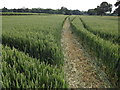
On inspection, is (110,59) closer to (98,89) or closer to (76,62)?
(98,89)

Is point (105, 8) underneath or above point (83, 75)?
above

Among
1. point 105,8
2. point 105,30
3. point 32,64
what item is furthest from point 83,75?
point 105,8

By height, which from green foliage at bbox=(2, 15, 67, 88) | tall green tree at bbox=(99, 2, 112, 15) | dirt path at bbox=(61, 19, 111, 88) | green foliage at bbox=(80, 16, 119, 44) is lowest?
dirt path at bbox=(61, 19, 111, 88)

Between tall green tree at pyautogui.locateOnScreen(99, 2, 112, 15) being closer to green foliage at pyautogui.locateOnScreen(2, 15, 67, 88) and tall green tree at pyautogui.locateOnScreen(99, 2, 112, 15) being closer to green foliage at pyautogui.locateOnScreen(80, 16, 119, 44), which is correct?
green foliage at pyautogui.locateOnScreen(80, 16, 119, 44)

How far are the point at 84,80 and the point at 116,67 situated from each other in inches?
49.1

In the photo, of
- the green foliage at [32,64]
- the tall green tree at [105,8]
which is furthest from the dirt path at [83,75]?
the tall green tree at [105,8]

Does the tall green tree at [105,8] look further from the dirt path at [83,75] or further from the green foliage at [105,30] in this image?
the dirt path at [83,75]

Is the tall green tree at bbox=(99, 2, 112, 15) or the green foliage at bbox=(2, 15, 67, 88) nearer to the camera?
the green foliage at bbox=(2, 15, 67, 88)

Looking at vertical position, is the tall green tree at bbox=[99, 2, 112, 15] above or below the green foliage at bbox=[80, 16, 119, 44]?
above

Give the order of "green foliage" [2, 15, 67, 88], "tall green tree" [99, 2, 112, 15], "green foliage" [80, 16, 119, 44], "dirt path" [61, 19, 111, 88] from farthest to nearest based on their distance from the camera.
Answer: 1. "tall green tree" [99, 2, 112, 15]
2. "green foliage" [80, 16, 119, 44]
3. "dirt path" [61, 19, 111, 88]
4. "green foliage" [2, 15, 67, 88]

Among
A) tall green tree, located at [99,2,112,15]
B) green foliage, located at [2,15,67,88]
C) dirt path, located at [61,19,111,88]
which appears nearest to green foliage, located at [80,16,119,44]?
dirt path, located at [61,19,111,88]

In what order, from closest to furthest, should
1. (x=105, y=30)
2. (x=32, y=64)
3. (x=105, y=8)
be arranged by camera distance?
(x=32, y=64)
(x=105, y=30)
(x=105, y=8)

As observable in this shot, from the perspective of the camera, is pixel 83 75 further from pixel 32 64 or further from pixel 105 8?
pixel 105 8

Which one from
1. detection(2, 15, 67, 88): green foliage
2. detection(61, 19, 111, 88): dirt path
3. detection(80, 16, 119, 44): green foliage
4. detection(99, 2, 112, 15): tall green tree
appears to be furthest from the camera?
detection(99, 2, 112, 15): tall green tree
